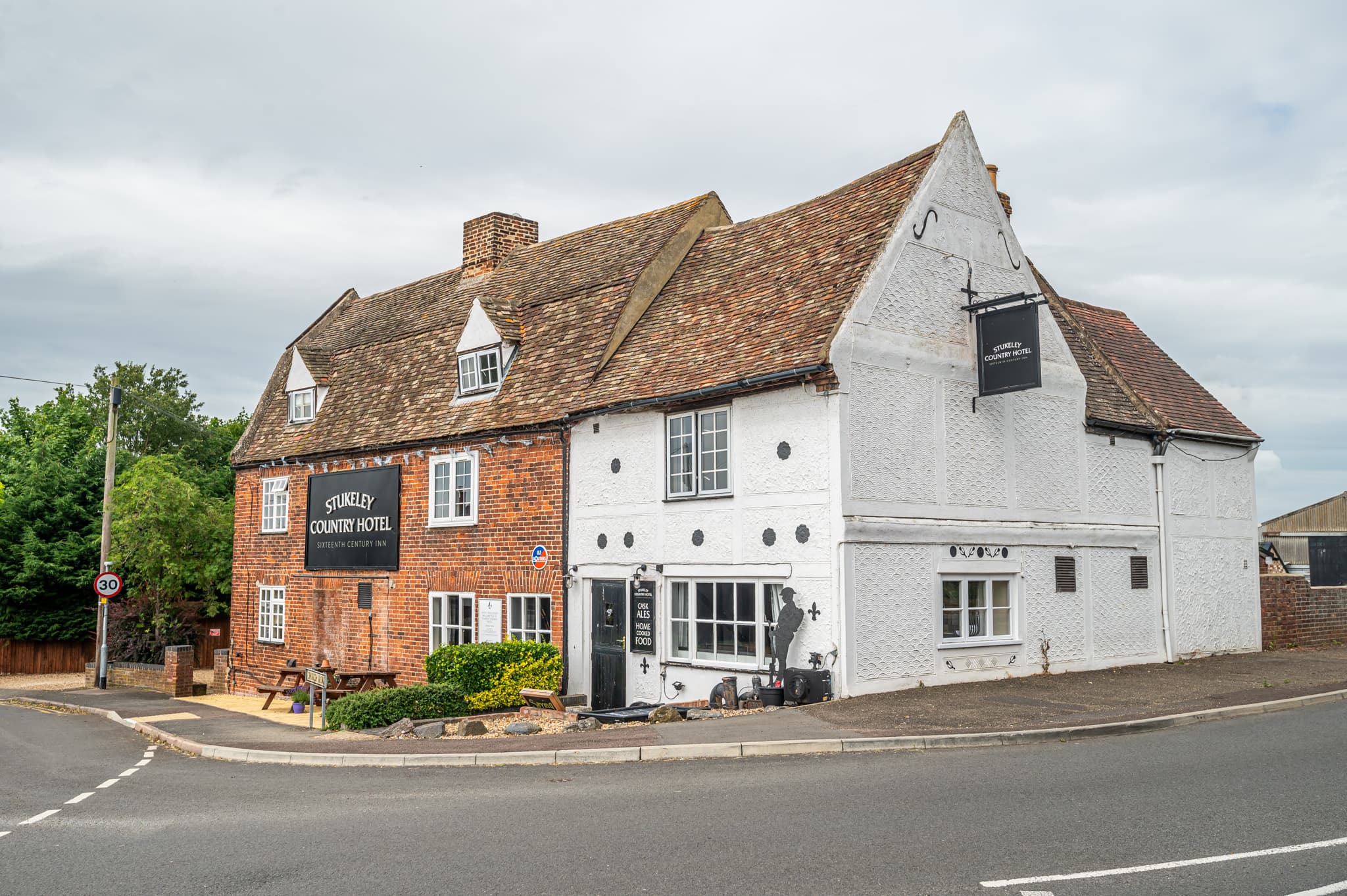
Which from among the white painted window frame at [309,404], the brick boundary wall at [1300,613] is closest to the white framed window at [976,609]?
the brick boundary wall at [1300,613]

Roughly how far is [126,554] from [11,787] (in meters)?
21.7

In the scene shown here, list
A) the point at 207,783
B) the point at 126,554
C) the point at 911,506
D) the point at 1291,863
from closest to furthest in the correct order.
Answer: the point at 1291,863 → the point at 207,783 → the point at 911,506 → the point at 126,554

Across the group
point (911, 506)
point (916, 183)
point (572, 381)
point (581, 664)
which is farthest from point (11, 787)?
point (916, 183)

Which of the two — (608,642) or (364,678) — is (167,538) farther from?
(608,642)

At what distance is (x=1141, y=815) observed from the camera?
328 inches

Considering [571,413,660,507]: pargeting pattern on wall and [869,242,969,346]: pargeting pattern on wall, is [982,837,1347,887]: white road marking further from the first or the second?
[571,413,660,507]: pargeting pattern on wall

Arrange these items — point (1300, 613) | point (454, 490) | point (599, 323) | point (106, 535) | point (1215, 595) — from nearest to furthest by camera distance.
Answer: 1. point (599, 323)
2. point (1215, 595)
3. point (454, 490)
4. point (1300, 613)
5. point (106, 535)

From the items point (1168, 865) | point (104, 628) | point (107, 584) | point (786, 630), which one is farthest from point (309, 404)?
point (1168, 865)

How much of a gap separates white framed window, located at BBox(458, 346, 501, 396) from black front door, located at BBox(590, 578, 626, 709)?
5390 millimetres

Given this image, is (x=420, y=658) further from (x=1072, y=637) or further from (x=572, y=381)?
(x=1072, y=637)

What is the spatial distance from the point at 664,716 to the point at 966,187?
10168mm

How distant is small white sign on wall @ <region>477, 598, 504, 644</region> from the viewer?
821 inches

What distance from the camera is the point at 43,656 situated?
36.2 meters

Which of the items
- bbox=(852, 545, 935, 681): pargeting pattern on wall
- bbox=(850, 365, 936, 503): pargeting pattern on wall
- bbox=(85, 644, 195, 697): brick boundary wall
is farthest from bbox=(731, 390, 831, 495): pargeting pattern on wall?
bbox=(85, 644, 195, 697): brick boundary wall
